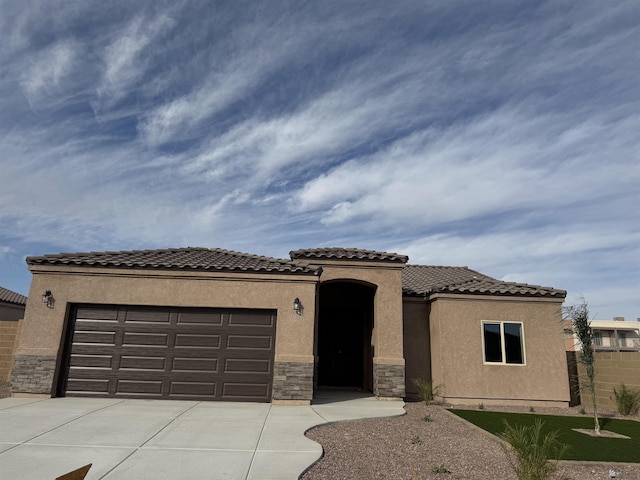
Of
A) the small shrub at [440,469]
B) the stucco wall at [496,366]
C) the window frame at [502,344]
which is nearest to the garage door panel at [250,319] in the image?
the stucco wall at [496,366]

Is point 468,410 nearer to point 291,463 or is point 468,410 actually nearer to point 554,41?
point 291,463

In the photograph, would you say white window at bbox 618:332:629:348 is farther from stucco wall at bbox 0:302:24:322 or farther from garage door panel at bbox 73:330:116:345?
stucco wall at bbox 0:302:24:322

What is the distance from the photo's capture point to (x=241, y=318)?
12.6 metres

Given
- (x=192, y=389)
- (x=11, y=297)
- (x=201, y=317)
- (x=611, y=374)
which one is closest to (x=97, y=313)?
(x=201, y=317)

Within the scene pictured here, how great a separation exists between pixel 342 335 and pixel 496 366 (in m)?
6.02

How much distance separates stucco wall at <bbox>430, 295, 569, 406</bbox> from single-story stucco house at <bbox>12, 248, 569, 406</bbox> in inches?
1.3

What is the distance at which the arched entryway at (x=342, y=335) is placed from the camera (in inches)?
676

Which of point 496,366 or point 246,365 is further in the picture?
point 496,366

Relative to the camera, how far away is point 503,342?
14.3 m

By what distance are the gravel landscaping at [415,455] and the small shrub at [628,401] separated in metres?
6.19

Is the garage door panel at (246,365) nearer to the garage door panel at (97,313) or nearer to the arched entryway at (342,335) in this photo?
the garage door panel at (97,313)

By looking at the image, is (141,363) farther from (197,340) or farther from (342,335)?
(342,335)

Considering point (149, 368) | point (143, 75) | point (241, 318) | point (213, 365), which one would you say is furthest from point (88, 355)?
point (143, 75)

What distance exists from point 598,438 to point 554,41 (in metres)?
9.71
